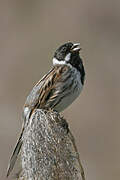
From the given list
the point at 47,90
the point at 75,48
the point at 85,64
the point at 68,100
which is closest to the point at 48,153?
the point at 47,90

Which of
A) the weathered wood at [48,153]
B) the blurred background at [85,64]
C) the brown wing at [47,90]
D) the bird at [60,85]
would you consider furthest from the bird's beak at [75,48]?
the blurred background at [85,64]

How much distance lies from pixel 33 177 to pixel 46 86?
6.13 feet

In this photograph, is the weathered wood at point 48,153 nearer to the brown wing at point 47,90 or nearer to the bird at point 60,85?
the bird at point 60,85

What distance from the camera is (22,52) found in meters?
14.1

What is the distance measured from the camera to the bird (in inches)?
195

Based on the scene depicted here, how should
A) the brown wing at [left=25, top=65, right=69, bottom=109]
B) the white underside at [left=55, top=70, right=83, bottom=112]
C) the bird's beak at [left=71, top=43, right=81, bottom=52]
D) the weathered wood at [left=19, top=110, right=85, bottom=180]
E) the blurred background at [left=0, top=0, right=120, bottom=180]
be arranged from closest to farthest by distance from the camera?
the weathered wood at [left=19, top=110, right=85, bottom=180], the brown wing at [left=25, top=65, right=69, bottom=109], the white underside at [left=55, top=70, right=83, bottom=112], the bird's beak at [left=71, top=43, right=81, bottom=52], the blurred background at [left=0, top=0, right=120, bottom=180]

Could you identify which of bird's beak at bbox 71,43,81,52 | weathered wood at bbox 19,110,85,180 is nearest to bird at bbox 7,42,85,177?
bird's beak at bbox 71,43,81,52

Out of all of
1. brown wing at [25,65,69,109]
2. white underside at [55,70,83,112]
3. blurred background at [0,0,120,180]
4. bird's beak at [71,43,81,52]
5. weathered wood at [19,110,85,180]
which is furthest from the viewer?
blurred background at [0,0,120,180]

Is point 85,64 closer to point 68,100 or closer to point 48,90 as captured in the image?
point 68,100

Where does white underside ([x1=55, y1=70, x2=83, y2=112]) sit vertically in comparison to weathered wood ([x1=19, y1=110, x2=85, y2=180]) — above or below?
above

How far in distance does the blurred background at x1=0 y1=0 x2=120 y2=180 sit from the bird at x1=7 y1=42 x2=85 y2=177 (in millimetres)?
3637

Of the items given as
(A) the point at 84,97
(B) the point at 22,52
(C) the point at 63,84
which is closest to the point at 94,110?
(A) the point at 84,97

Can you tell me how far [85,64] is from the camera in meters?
13.1

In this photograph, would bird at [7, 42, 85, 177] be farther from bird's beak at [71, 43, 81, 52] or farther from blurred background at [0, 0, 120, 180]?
blurred background at [0, 0, 120, 180]
